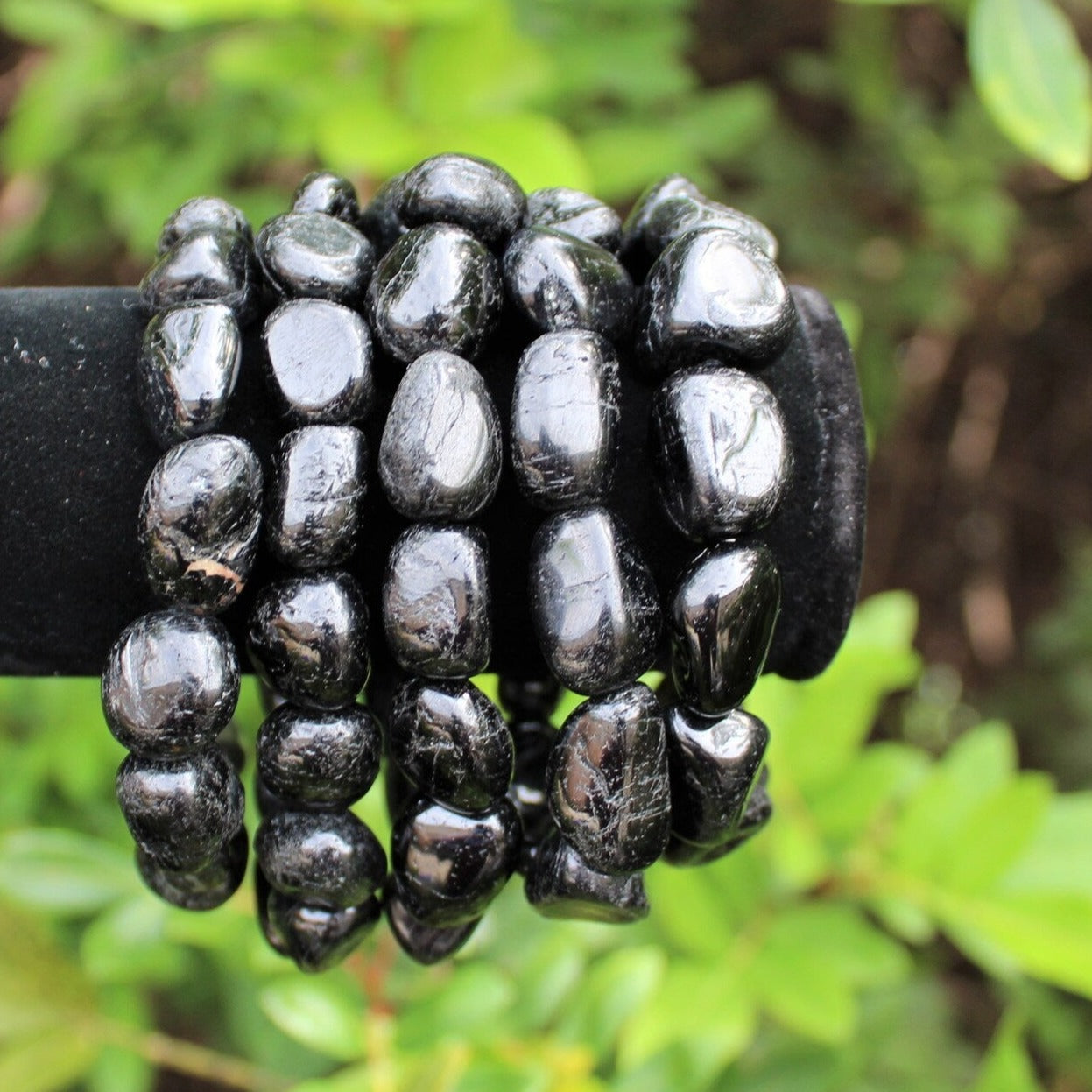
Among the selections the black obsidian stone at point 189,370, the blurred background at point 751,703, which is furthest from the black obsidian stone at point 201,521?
the blurred background at point 751,703

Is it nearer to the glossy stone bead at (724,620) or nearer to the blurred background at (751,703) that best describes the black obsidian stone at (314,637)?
the glossy stone bead at (724,620)

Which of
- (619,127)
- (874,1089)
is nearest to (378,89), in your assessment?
(619,127)

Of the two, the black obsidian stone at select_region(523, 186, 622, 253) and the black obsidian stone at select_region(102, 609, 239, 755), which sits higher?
the black obsidian stone at select_region(523, 186, 622, 253)

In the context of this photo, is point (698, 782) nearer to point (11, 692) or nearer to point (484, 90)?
point (484, 90)

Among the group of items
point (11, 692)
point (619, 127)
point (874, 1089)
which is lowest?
point (874, 1089)

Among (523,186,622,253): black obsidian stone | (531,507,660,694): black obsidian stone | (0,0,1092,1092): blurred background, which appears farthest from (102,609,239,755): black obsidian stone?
(0,0,1092,1092): blurred background

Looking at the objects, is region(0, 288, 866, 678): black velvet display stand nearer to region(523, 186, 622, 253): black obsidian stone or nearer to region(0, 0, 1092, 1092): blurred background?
region(523, 186, 622, 253): black obsidian stone

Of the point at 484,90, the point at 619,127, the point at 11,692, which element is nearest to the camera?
the point at 484,90
